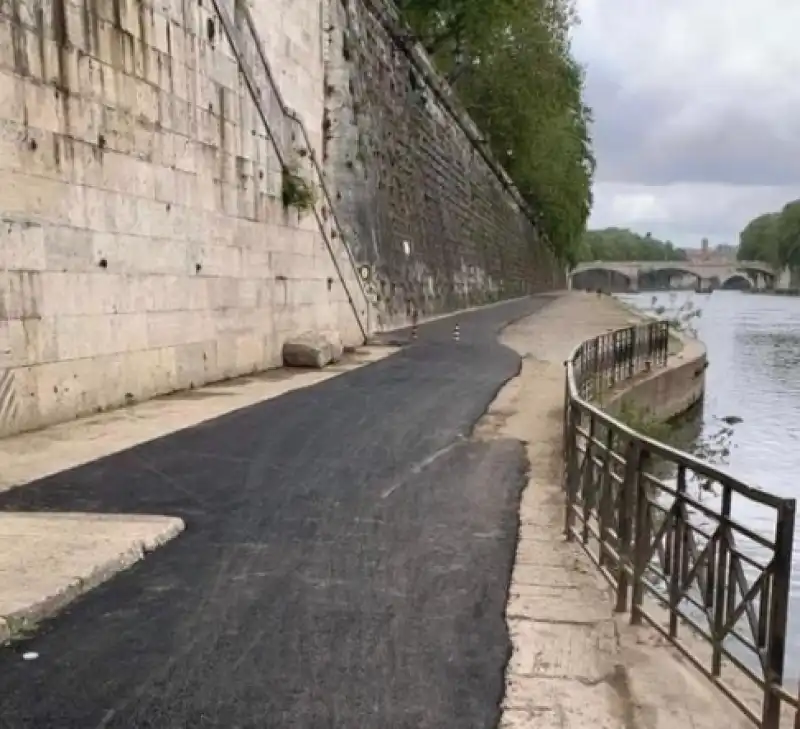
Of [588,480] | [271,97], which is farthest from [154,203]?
[588,480]

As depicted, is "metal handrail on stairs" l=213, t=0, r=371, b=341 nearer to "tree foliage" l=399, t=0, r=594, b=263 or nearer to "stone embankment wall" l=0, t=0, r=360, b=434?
"stone embankment wall" l=0, t=0, r=360, b=434

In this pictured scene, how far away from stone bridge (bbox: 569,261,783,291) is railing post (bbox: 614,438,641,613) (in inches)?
4986

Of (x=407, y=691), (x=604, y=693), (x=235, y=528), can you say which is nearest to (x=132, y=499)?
(x=235, y=528)

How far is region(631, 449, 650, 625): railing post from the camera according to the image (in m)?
4.43

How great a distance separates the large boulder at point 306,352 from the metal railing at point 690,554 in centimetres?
1016

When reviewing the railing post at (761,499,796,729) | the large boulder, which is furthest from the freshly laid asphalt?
the large boulder

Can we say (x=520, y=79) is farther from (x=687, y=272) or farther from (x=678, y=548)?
(x=687, y=272)

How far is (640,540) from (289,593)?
70.3 inches

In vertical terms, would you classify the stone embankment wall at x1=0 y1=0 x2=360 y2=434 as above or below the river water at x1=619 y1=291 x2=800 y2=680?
above

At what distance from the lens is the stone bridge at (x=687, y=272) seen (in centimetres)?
13275

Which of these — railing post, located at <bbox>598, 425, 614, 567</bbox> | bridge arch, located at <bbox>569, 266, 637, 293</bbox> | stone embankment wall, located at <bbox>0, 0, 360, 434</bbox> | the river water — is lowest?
the river water

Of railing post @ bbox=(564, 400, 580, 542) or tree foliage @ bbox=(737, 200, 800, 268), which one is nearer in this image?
railing post @ bbox=(564, 400, 580, 542)

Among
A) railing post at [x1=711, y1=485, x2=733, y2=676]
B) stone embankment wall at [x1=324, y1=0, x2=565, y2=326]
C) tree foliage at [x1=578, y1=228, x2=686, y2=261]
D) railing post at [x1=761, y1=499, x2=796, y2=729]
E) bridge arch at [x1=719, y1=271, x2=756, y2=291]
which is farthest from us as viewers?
tree foliage at [x1=578, y1=228, x2=686, y2=261]

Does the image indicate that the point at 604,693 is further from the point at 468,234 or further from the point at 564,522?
the point at 468,234
